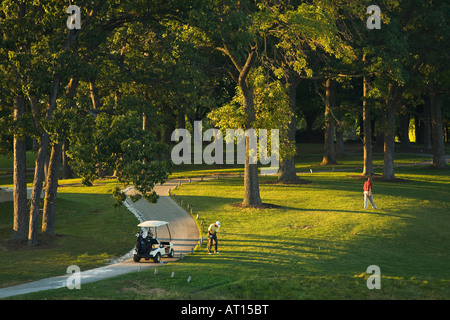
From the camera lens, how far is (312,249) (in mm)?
22969

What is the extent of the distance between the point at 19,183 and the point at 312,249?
14890 millimetres

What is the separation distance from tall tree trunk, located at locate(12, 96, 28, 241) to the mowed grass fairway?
32.0 feet

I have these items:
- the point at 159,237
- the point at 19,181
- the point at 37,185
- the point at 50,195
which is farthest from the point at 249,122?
the point at 19,181

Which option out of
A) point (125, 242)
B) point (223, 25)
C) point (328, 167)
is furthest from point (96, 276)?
point (328, 167)

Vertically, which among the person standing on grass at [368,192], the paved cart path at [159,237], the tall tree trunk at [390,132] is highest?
the tall tree trunk at [390,132]

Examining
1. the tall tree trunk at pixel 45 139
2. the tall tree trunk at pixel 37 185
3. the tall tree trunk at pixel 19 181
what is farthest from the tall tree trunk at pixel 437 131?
the tall tree trunk at pixel 19 181

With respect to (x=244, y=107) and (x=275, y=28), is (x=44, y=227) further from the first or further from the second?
(x=275, y=28)

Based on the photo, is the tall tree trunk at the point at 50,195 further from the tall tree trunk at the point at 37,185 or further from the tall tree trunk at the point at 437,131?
the tall tree trunk at the point at 437,131

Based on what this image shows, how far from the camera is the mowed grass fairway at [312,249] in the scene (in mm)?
15656

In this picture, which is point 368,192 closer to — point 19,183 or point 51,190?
point 51,190

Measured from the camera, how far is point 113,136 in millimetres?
21953

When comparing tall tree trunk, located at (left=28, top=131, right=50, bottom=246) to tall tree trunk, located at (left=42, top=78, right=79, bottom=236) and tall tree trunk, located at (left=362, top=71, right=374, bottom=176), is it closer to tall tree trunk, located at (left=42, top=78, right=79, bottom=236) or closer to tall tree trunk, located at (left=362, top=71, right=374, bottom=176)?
tall tree trunk, located at (left=42, top=78, right=79, bottom=236)

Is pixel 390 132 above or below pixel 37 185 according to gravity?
above

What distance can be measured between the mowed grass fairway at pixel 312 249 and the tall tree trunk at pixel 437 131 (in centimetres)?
946
